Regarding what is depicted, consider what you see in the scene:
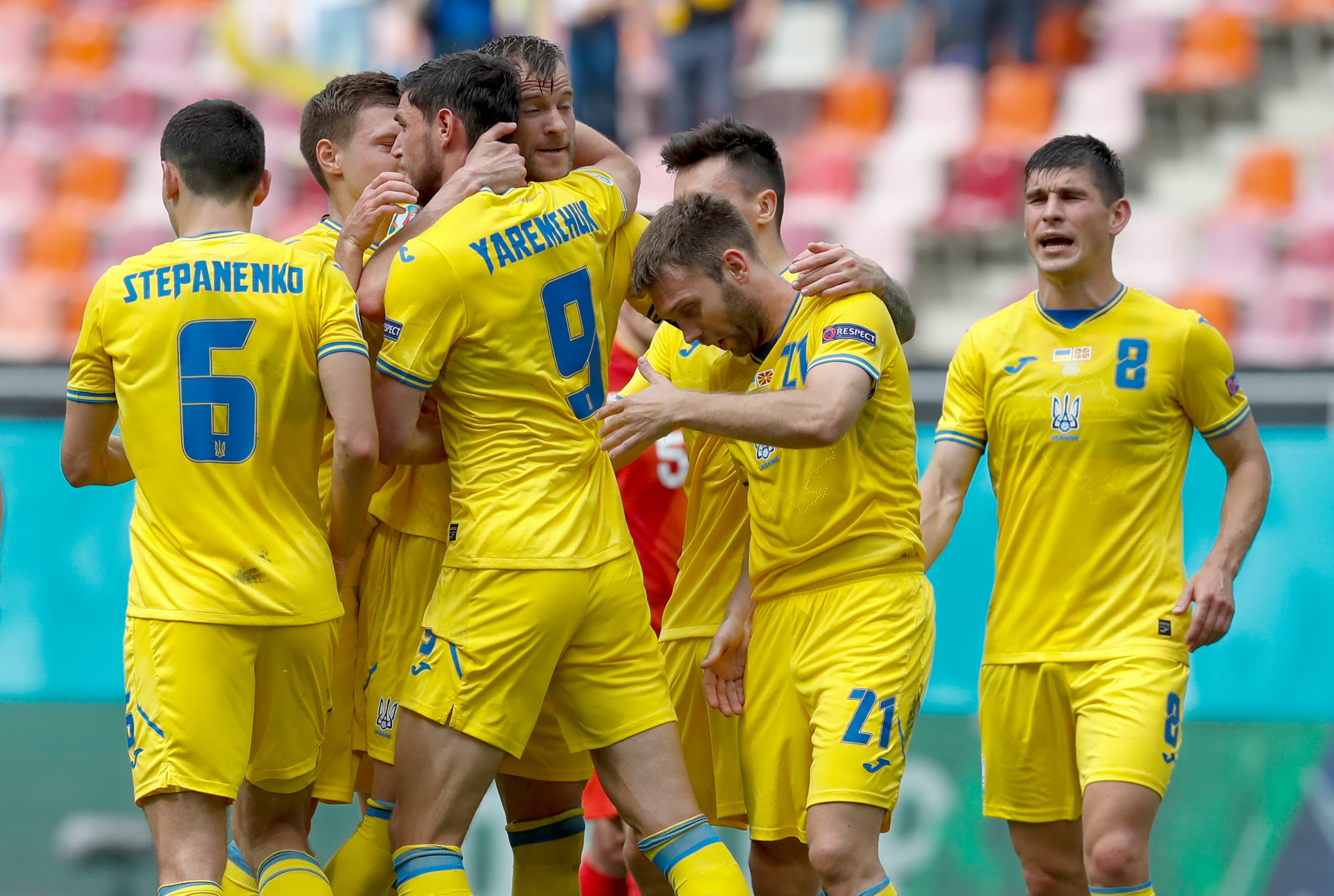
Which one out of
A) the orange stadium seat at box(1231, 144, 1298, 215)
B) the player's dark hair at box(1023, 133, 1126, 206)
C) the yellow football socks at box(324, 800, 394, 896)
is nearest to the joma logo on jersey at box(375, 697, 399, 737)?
the yellow football socks at box(324, 800, 394, 896)

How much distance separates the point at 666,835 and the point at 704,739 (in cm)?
64

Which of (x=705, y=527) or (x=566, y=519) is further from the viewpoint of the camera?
(x=705, y=527)

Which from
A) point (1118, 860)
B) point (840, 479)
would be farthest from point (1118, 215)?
point (1118, 860)

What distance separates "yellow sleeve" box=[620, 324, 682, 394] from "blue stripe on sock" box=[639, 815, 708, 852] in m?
1.33

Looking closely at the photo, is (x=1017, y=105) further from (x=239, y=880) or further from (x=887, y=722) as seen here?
(x=239, y=880)

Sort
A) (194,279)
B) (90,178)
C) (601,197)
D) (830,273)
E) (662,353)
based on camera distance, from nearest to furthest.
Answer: (194,279) → (830,273) → (601,197) → (662,353) → (90,178)

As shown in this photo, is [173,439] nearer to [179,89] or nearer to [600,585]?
[600,585]

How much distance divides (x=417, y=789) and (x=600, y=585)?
0.68 meters

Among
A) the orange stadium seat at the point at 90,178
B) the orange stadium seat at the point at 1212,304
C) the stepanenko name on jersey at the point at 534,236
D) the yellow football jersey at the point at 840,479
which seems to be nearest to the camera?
the stepanenko name on jersey at the point at 534,236

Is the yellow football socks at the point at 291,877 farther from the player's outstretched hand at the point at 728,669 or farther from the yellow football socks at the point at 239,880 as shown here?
the player's outstretched hand at the point at 728,669

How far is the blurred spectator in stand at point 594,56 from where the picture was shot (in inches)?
420

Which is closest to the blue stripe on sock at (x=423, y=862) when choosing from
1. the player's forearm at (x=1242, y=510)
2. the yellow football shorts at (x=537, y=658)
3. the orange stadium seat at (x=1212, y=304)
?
the yellow football shorts at (x=537, y=658)

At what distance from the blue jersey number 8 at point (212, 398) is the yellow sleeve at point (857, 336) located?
4.64 feet

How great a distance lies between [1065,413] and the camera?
4449 millimetres
